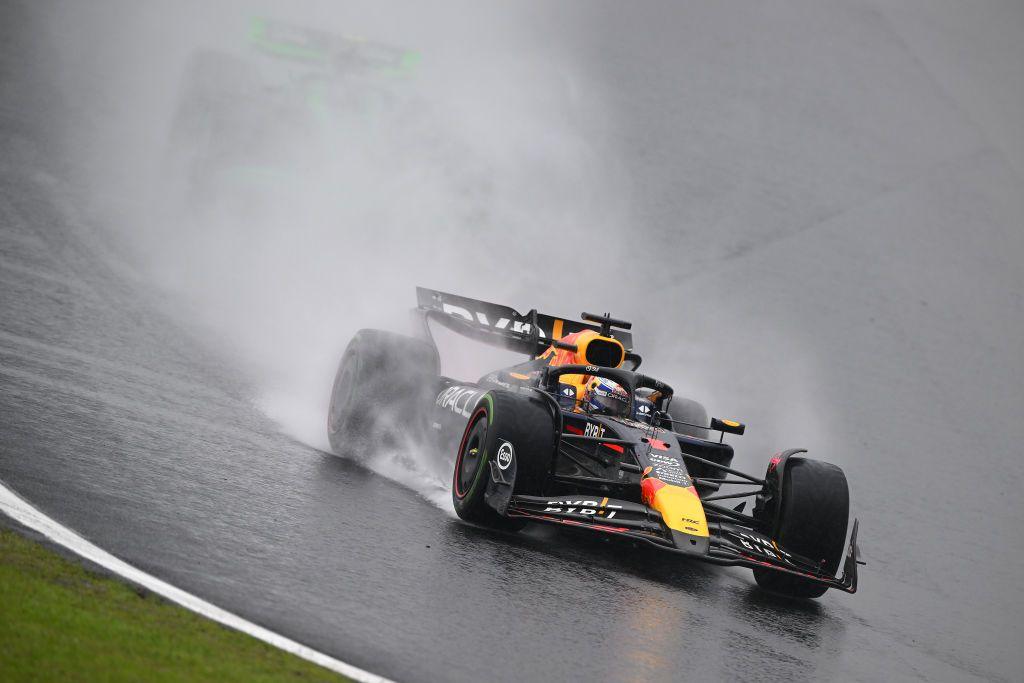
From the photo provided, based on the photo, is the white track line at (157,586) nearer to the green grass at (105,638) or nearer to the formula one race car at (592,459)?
the green grass at (105,638)

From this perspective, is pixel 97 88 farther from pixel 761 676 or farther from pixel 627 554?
pixel 761 676

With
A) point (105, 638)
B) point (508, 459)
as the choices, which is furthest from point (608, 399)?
point (105, 638)

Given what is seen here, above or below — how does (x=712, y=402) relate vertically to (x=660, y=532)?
above

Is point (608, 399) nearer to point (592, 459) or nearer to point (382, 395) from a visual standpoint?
point (592, 459)

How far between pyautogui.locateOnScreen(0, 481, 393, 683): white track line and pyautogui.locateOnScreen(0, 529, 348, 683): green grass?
0.08 meters

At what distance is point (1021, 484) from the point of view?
1389 cm

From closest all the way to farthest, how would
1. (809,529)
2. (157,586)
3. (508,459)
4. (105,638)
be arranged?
1. (105,638)
2. (157,586)
3. (508,459)
4. (809,529)

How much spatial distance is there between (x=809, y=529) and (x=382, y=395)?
389cm

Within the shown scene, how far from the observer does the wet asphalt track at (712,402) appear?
6.21 m

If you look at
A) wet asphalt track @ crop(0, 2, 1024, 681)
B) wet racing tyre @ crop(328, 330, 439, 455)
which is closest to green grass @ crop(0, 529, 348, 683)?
wet asphalt track @ crop(0, 2, 1024, 681)

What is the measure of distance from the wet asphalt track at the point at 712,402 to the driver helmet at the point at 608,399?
1143 millimetres

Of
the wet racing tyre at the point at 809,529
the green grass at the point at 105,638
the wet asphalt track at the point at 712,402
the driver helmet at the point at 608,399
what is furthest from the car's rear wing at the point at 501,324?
the green grass at the point at 105,638

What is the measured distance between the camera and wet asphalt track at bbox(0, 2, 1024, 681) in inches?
245

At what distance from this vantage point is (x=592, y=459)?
30.2 feet
